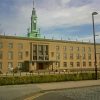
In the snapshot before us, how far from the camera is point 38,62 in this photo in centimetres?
7431

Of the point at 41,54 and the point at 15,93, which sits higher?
the point at 41,54

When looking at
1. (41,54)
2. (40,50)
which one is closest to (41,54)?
(41,54)

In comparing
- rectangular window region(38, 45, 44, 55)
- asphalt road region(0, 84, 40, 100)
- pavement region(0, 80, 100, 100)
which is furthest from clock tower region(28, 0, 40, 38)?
asphalt road region(0, 84, 40, 100)

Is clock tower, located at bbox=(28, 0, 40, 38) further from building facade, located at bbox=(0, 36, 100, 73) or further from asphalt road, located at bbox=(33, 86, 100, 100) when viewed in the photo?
asphalt road, located at bbox=(33, 86, 100, 100)

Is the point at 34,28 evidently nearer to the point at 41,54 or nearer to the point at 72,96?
the point at 41,54

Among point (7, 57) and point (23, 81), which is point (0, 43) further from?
point (23, 81)

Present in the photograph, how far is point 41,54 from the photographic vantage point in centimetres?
7581

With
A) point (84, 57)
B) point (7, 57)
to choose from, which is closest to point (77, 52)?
point (84, 57)

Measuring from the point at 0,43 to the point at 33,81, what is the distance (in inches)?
1714

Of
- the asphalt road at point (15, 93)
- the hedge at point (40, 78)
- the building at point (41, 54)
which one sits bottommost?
the asphalt road at point (15, 93)

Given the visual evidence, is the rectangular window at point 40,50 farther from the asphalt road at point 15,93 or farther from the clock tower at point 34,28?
the asphalt road at point 15,93

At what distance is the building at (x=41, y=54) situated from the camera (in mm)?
70438

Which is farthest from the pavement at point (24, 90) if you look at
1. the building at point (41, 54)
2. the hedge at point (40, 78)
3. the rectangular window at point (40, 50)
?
the rectangular window at point (40, 50)

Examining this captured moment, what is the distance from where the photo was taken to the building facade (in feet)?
231
